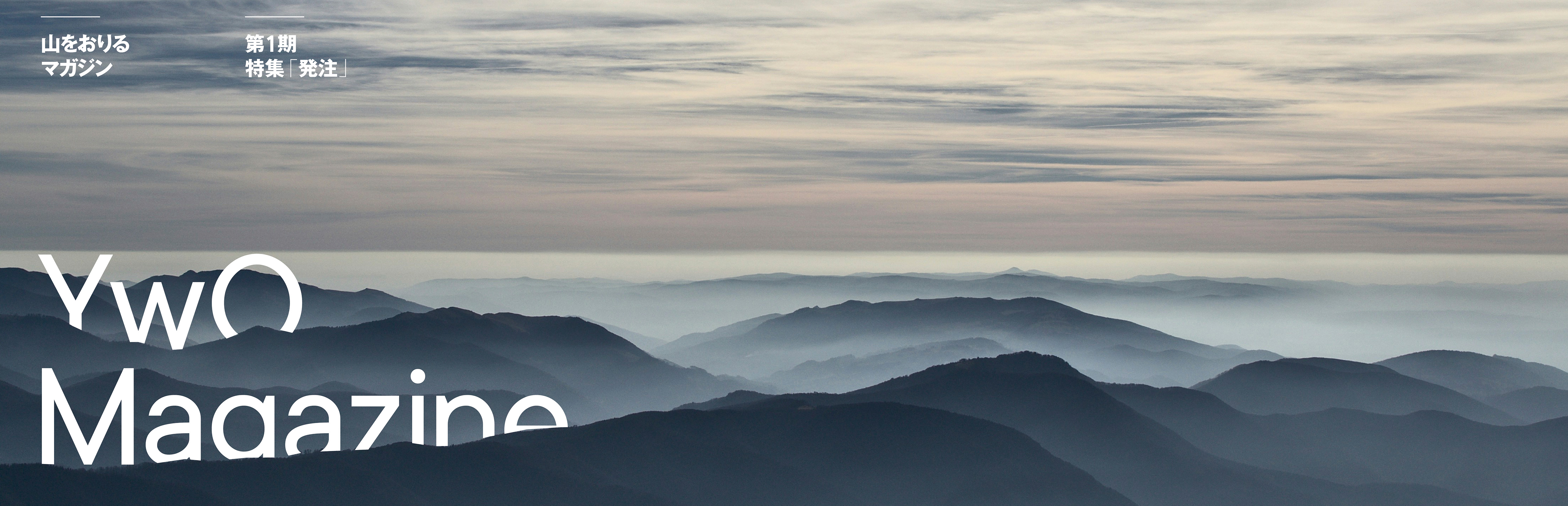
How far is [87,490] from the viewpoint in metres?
161

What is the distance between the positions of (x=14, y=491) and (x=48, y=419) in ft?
88.3

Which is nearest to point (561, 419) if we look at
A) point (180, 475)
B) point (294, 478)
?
point (294, 478)

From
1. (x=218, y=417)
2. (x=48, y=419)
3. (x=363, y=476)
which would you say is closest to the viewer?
(x=48, y=419)

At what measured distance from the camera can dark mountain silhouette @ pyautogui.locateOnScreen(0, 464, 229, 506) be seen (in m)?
158

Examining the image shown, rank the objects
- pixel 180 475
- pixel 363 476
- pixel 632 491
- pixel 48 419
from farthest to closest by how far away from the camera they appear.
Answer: pixel 632 491 → pixel 363 476 → pixel 180 475 → pixel 48 419

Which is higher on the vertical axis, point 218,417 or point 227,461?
point 218,417

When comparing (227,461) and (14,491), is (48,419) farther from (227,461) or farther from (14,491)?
(227,461)

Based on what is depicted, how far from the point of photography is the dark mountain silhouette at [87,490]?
6201 inches

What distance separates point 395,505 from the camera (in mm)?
176625

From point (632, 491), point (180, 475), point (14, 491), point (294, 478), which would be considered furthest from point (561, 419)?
point (14, 491)

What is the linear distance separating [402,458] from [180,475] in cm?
3246

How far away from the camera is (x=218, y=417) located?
155m

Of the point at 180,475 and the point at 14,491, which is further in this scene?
the point at 180,475

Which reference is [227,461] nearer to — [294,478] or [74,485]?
[294,478]
